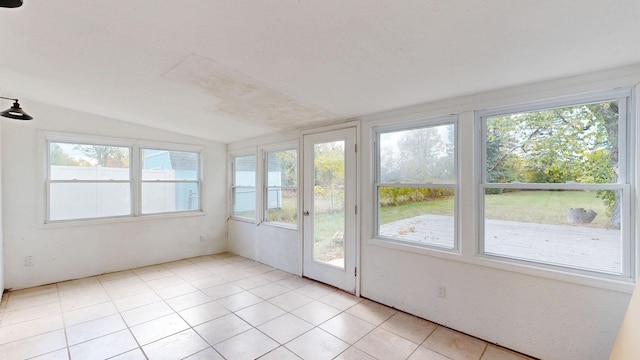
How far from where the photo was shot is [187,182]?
4906 mm

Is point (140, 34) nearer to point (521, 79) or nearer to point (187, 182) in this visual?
point (521, 79)

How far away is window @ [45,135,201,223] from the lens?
12.2ft

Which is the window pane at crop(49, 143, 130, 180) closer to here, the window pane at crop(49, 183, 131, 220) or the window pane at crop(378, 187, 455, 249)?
the window pane at crop(49, 183, 131, 220)

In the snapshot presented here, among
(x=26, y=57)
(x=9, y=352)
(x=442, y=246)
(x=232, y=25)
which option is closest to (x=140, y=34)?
(x=232, y=25)

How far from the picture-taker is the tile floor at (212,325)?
2.17m

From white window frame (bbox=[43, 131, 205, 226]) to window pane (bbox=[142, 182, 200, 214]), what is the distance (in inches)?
2.6

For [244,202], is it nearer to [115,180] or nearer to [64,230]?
[115,180]

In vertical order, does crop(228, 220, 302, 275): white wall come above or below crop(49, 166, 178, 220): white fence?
below

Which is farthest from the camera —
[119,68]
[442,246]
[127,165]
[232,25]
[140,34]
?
[127,165]

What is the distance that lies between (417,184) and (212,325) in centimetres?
247

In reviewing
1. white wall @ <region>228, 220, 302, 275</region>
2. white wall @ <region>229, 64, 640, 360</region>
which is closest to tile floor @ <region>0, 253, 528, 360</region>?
white wall @ <region>229, 64, 640, 360</region>

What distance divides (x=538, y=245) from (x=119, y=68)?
3803 millimetres

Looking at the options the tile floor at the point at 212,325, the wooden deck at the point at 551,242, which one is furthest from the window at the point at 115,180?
the wooden deck at the point at 551,242

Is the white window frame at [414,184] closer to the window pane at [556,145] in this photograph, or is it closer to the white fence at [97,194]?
the window pane at [556,145]
